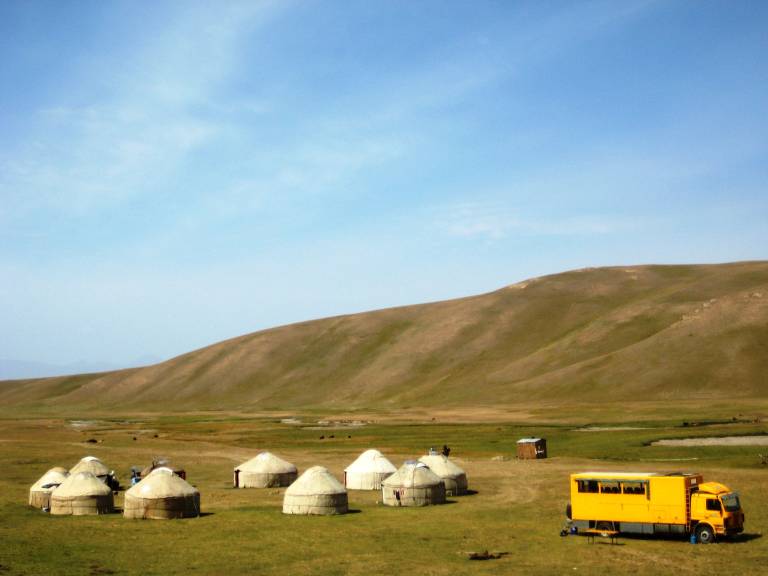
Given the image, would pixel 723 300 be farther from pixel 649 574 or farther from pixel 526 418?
pixel 649 574

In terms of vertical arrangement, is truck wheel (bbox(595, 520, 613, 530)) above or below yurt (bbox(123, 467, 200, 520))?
below

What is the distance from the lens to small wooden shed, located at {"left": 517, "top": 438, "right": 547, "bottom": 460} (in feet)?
221

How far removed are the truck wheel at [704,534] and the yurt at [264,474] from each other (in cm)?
2868

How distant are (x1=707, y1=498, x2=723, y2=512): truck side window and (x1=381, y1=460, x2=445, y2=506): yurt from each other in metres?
16.6

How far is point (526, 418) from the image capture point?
366 ft

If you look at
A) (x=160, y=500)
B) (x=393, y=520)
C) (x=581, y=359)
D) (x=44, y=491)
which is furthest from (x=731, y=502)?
(x=581, y=359)

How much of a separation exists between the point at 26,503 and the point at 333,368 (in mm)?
149104

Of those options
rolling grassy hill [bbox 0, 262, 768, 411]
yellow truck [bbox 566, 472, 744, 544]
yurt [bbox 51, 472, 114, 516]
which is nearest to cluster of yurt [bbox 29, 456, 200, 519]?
yurt [bbox 51, 472, 114, 516]

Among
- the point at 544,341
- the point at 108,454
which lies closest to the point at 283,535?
the point at 108,454

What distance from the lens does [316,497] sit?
44.2 metres

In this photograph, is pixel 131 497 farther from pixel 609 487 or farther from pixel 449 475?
pixel 609 487

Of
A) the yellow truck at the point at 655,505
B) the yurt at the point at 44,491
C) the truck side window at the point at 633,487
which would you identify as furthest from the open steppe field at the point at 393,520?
the truck side window at the point at 633,487

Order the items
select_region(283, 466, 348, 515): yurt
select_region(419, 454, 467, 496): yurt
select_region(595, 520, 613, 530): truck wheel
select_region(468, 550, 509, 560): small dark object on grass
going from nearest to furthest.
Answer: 1. select_region(468, 550, 509, 560): small dark object on grass
2. select_region(595, 520, 613, 530): truck wheel
3. select_region(283, 466, 348, 515): yurt
4. select_region(419, 454, 467, 496): yurt

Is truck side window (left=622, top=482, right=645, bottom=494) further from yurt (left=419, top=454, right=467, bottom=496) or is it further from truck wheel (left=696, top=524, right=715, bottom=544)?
yurt (left=419, top=454, right=467, bottom=496)
